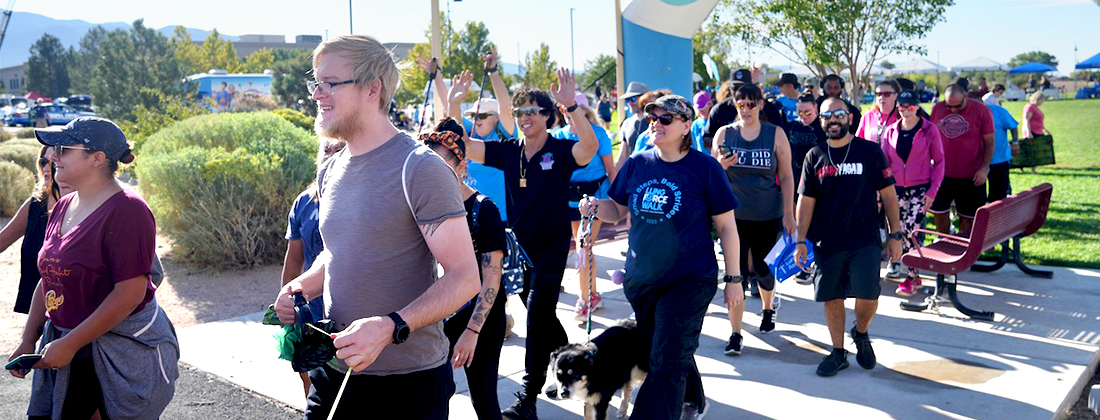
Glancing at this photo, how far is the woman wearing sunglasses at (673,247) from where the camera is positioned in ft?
14.2

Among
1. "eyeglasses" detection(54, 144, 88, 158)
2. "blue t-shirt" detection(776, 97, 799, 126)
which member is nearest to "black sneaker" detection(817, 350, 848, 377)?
"eyeglasses" detection(54, 144, 88, 158)

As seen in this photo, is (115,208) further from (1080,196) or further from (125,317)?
(1080,196)

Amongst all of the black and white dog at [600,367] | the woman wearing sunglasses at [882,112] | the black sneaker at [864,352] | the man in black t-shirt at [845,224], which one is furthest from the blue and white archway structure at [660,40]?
the black and white dog at [600,367]

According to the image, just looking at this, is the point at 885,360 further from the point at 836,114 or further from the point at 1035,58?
the point at 1035,58

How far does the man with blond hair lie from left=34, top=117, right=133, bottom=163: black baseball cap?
1228 mm

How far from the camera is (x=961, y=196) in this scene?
29.3 feet

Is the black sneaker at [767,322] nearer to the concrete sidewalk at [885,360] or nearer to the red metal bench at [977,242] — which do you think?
the concrete sidewalk at [885,360]

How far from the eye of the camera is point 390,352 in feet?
8.98

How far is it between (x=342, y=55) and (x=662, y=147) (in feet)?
7.54

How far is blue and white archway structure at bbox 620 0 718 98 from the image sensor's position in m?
11.5

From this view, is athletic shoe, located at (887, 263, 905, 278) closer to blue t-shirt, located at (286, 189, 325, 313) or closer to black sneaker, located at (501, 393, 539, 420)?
black sneaker, located at (501, 393, 539, 420)

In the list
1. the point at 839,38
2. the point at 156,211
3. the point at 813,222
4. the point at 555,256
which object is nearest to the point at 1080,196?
the point at 839,38

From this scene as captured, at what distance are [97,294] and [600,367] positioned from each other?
88.6 inches

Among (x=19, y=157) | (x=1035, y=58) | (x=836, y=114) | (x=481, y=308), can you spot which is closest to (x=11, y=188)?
(x=19, y=157)
